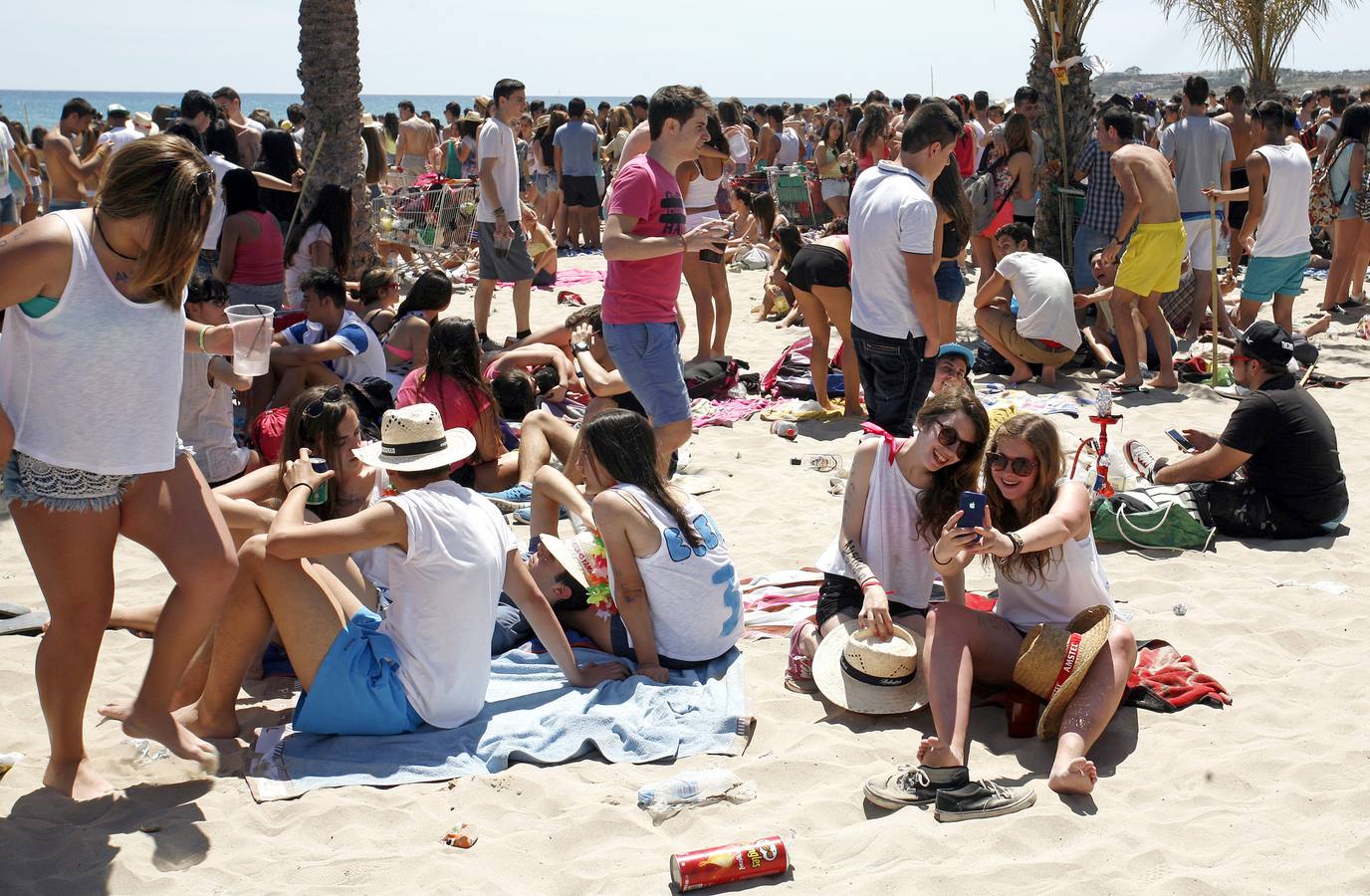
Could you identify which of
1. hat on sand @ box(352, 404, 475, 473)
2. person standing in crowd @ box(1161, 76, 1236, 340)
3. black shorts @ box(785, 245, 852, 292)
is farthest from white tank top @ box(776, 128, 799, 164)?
hat on sand @ box(352, 404, 475, 473)

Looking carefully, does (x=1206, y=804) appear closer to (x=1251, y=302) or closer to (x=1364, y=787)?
(x=1364, y=787)

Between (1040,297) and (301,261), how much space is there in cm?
461

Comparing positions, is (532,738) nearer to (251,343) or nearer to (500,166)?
(251,343)

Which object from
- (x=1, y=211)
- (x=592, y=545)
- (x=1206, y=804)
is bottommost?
(x=1206, y=804)

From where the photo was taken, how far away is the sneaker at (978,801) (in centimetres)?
327

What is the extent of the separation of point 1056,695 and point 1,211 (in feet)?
31.9

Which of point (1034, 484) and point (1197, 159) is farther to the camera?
point (1197, 159)

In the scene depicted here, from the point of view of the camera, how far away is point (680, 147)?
5.24 m

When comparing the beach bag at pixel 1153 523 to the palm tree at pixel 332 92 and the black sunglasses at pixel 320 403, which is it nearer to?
the black sunglasses at pixel 320 403

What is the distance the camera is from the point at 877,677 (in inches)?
152

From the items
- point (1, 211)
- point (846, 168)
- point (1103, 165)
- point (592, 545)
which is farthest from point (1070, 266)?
point (1, 211)

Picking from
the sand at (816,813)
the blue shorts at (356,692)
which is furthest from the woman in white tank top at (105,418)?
the blue shorts at (356,692)

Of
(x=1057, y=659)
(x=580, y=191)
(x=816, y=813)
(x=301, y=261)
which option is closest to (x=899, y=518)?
(x=1057, y=659)

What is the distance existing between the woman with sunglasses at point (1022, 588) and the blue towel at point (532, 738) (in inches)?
26.2
